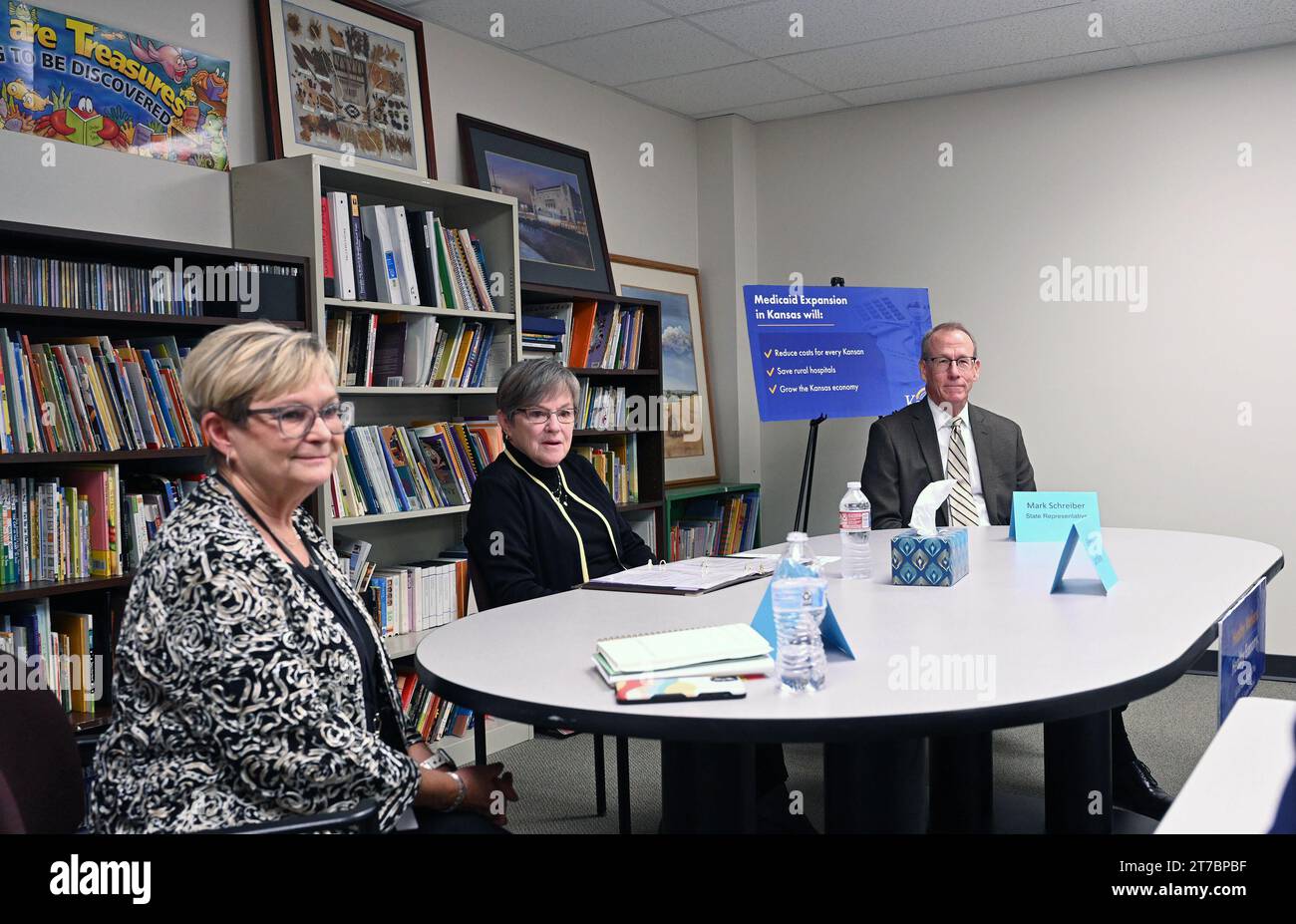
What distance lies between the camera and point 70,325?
2799 millimetres

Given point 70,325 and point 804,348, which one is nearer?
point 70,325

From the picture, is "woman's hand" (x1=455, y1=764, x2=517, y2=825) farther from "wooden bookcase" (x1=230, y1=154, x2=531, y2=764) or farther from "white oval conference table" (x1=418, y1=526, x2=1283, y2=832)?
"wooden bookcase" (x1=230, y1=154, x2=531, y2=764)

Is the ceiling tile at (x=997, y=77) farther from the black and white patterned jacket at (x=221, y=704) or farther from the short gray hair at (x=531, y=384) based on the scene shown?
the black and white patterned jacket at (x=221, y=704)

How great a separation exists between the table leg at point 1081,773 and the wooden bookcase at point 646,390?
2146mm

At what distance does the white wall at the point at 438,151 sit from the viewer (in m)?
2.92

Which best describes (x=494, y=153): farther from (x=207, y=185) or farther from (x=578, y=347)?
(x=207, y=185)

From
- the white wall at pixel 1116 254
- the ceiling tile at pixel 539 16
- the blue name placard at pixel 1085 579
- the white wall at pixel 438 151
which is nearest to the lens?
the blue name placard at pixel 1085 579

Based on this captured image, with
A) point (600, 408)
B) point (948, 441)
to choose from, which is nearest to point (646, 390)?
point (600, 408)

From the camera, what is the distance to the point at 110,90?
300 cm

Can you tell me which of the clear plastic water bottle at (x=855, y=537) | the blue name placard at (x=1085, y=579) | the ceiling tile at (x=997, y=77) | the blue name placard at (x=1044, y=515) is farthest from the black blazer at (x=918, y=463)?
the ceiling tile at (x=997, y=77)

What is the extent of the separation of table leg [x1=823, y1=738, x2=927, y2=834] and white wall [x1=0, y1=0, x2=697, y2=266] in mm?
2460

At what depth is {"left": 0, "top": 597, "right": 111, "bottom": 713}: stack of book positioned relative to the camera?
2.54 meters
